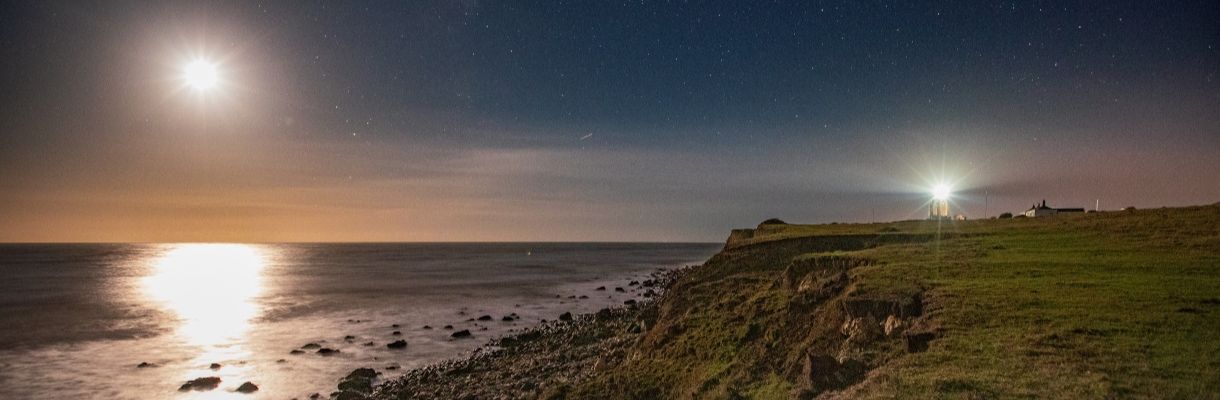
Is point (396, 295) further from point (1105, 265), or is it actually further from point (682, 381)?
point (1105, 265)

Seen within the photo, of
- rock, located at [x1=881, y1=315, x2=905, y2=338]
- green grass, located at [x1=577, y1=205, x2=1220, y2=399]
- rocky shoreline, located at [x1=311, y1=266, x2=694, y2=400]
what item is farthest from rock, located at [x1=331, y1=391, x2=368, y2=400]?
rock, located at [x1=881, y1=315, x2=905, y2=338]

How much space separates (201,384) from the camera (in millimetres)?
28844

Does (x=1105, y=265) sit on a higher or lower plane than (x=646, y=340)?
higher

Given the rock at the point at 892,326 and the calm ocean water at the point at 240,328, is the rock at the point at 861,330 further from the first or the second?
the calm ocean water at the point at 240,328

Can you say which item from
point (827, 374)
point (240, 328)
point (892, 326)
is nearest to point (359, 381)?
point (827, 374)

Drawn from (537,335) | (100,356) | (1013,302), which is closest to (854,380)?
(1013,302)

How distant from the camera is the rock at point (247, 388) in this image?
27.5 m

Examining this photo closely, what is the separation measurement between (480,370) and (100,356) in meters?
26.2

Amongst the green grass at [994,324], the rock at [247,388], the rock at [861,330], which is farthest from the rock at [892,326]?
the rock at [247,388]

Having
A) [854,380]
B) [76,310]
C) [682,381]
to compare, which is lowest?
[76,310]

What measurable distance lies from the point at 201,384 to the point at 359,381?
8088 mm

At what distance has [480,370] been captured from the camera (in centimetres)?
2767

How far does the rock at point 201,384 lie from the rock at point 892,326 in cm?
2872

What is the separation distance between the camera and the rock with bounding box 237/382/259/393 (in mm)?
27531
